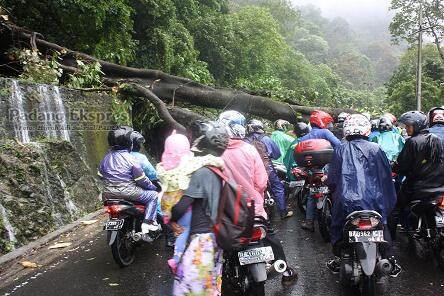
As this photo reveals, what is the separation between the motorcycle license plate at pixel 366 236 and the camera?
13.8 ft

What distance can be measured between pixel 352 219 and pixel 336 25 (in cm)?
A: 14261

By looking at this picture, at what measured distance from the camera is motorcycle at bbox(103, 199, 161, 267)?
228 inches

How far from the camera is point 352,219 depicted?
4328 mm

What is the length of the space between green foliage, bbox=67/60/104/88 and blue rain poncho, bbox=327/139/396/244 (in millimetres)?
9002

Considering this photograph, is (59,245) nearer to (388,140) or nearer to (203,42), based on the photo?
(388,140)

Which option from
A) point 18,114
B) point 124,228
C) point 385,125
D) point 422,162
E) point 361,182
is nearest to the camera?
point 361,182

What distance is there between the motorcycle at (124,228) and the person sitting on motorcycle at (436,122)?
3.90 metres

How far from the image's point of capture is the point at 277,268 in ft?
14.3

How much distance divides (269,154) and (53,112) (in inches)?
203

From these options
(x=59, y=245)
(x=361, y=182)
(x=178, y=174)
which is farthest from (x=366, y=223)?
(x=59, y=245)

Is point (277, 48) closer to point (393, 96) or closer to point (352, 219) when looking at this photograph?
point (393, 96)

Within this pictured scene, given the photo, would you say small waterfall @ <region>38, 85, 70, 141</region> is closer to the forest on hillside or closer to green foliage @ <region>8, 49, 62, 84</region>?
green foliage @ <region>8, 49, 62, 84</region>

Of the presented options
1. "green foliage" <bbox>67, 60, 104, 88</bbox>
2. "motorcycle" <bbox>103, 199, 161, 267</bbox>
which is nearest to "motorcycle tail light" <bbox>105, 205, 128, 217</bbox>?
"motorcycle" <bbox>103, 199, 161, 267</bbox>

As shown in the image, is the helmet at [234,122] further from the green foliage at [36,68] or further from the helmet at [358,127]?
the green foliage at [36,68]
